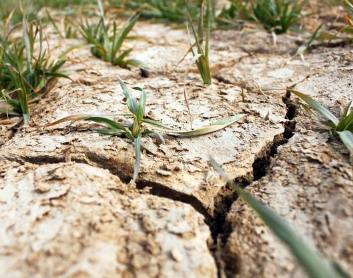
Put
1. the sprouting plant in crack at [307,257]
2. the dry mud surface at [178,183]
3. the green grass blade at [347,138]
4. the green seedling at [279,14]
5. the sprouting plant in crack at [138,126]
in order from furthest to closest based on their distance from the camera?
the green seedling at [279,14] < the sprouting plant in crack at [138,126] < the green grass blade at [347,138] < the dry mud surface at [178,183] < the sprouting plant in crack at [307,257]

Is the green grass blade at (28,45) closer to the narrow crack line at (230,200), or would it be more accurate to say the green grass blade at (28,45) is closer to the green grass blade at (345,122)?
the narrow crack line at (230,200)

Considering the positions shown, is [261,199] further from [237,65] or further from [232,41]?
[232,41]

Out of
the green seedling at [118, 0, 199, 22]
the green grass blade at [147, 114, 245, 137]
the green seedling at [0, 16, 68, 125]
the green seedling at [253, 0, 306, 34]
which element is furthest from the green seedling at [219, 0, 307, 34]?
the green seedling at [0, 16, 68, 125]


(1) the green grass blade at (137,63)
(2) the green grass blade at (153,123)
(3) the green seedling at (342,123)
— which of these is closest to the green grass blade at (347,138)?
(3) the green seedling at (342,123)

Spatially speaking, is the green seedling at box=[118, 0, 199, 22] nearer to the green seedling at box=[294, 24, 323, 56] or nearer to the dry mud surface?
the green seedling at box=[294, 24, 323, 56]

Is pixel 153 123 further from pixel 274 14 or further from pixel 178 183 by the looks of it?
pixel 274 14

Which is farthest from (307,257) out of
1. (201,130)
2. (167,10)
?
(167,10)

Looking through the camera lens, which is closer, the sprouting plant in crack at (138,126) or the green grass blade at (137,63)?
the sprouting plant in crack at (138,126)

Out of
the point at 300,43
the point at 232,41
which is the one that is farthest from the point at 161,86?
the point at 300,43
